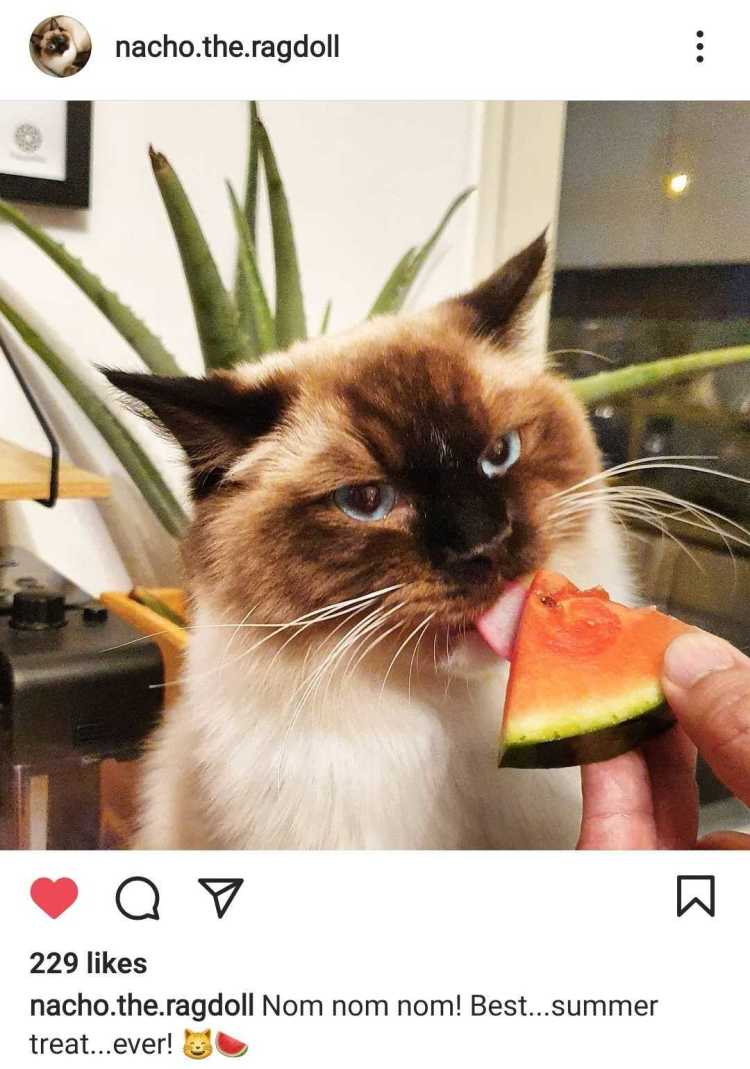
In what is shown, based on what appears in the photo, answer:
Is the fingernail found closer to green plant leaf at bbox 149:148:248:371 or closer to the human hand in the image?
the human hand

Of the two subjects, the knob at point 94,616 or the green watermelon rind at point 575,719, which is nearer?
the green watermelon rind at point 575,719

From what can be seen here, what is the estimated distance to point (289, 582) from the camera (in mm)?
619

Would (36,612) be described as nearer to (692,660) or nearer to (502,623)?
(502,623)

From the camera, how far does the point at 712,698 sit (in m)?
0.57

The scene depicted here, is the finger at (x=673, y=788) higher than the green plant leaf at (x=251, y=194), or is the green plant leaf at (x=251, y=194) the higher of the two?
the green plant leaf at (x=251, y=194)

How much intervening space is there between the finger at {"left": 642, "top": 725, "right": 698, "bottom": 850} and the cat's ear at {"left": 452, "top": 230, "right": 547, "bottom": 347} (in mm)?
395

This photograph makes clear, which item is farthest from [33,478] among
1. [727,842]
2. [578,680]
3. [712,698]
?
[727,842]

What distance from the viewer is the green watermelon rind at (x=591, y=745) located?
554 millimetres
